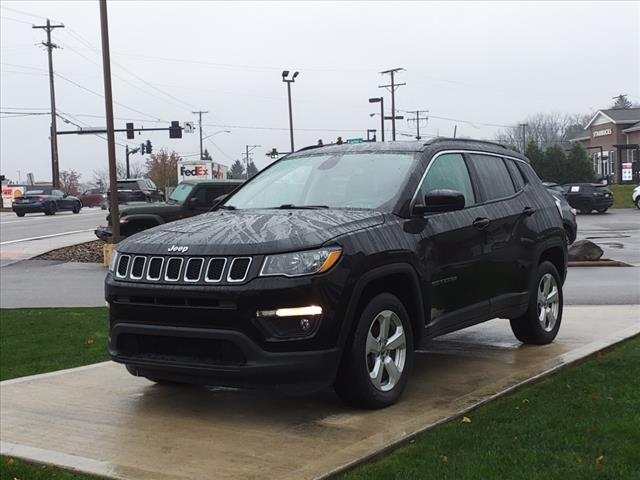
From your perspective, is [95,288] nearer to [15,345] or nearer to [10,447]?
[15,345]

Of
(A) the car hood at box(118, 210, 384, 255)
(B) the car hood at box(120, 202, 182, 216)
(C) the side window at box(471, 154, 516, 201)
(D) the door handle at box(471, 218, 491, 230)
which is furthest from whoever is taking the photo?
(B) the car hood at box(120, 202, 182, 216)

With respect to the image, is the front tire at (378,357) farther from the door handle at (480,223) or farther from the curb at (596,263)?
the curb at (596,263)

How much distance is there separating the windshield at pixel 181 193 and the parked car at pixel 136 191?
12335 millimetres

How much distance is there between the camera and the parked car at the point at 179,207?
17875 millimetres

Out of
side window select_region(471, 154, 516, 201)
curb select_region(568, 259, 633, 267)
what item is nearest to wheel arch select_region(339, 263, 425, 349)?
side window select_region(471, 154, 516, 201)

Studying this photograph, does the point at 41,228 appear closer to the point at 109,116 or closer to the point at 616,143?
the point at 109,116

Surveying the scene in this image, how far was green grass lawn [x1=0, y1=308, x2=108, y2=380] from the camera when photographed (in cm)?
738

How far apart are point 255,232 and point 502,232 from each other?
8.33ft

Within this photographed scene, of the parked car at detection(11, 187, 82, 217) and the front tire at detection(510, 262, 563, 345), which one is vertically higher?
the parked car at detection(11, 187, 82, 217)

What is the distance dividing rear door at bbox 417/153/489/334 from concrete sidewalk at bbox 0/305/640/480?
1.78ft

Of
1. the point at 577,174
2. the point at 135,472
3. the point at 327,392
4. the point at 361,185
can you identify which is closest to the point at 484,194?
the point at 361,185

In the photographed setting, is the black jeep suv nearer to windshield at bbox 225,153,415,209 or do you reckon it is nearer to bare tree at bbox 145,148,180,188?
windshield at bbox 225,153,415,209

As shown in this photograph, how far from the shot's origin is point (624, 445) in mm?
4172

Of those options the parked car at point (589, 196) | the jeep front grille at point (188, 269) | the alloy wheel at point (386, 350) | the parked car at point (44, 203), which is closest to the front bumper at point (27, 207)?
the parked car at point (44, 203)
